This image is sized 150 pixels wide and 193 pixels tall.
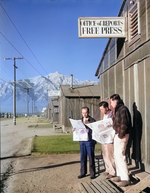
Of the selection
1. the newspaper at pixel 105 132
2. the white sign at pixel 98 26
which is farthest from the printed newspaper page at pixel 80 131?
the white sign at pixel 98 26

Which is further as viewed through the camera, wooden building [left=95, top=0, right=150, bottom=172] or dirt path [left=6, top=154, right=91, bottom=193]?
dirt path [left=6, top=154, right=91, bottom=193]

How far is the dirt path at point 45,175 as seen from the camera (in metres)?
4.71

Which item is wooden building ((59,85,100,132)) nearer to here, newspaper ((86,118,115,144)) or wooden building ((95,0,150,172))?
wooden building ((95,0,150,172))

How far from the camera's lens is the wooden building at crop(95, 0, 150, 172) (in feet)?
14.8

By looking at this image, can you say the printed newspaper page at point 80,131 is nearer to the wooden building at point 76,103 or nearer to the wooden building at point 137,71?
the wooden building at point 137,71

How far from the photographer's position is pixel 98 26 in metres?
5.16

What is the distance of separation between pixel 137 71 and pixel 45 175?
3651mm

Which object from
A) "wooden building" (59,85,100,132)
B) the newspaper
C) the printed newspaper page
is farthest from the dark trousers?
"wooden building" (59,85,100,132)

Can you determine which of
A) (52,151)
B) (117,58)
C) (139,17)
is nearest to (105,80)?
(117,58)

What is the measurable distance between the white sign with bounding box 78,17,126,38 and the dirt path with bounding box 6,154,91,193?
11.7 ft

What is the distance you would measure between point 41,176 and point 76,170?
110 cm

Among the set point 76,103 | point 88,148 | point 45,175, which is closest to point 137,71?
point 88,148

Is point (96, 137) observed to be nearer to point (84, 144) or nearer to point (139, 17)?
point (84, 144)

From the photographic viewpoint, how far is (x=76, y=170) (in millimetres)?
6156
